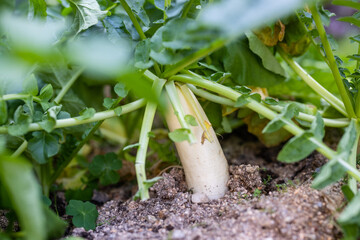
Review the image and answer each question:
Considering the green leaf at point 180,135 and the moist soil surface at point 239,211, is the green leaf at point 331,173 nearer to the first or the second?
the moist soil surface at point 239,211

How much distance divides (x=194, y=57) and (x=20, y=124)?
313 millimetres

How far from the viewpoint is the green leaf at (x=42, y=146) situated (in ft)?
2.18

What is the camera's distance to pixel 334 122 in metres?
0.76

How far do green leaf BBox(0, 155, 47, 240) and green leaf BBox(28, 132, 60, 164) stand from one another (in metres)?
0.21

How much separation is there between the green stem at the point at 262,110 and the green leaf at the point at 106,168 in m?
0.36

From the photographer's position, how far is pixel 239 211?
60 centimetres

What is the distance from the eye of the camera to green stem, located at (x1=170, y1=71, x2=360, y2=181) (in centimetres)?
56

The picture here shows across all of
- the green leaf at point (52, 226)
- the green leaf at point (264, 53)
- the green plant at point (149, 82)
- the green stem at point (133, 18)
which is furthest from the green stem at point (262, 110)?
the green leaf at point (52, 226)

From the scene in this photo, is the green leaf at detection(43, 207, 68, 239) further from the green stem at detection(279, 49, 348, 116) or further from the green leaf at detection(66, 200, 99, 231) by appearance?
the green stem at detection(279, 49, 348, 116)

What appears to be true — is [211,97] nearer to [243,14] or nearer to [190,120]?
[190,120]

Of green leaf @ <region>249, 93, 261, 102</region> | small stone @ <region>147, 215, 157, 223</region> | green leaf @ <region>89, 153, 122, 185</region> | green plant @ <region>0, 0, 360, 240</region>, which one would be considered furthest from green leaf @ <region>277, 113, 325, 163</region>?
green leaf @ <region>89, 153, 122, 185</region>

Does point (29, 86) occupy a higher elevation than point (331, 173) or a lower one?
higher

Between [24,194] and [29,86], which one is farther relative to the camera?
[29,86]

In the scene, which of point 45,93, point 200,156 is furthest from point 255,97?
point 45,93
